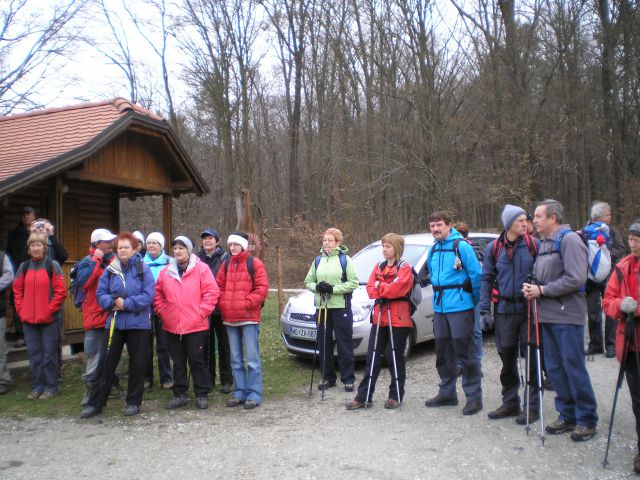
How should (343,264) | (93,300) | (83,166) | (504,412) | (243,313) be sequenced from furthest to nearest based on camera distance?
(83,166) < (343,264) < (93,300) < (243,313) < (504,412)

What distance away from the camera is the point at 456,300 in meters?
6.04

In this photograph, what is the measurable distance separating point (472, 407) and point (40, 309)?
17.1ft

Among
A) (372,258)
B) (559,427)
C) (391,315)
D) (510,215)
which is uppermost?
(510,215)

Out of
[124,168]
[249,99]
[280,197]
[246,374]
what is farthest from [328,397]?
[280,197]

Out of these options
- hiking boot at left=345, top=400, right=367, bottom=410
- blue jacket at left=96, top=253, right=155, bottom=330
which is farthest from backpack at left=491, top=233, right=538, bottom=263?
blue jacket at left=96, top=253, right=155, bottom=330

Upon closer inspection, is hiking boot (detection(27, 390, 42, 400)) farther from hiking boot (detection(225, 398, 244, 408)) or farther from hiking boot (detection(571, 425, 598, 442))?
hiking boot (detection(571, 425, 598, 442))

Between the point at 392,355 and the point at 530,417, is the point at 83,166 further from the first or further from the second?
the point at 530,417

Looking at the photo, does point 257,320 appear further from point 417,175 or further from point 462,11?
point 462,11

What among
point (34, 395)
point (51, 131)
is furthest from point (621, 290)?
point (51, 131)

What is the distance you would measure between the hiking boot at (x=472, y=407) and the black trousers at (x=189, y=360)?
288cm

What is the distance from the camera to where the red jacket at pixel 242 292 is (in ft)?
21.4

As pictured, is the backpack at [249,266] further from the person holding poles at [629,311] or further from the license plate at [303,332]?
the person holding poles at [629,311]

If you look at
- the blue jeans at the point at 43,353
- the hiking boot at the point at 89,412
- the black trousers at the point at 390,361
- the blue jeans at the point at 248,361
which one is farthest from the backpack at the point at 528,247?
the blue jeans at the point at 43,353

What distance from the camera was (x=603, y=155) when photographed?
994 inches
